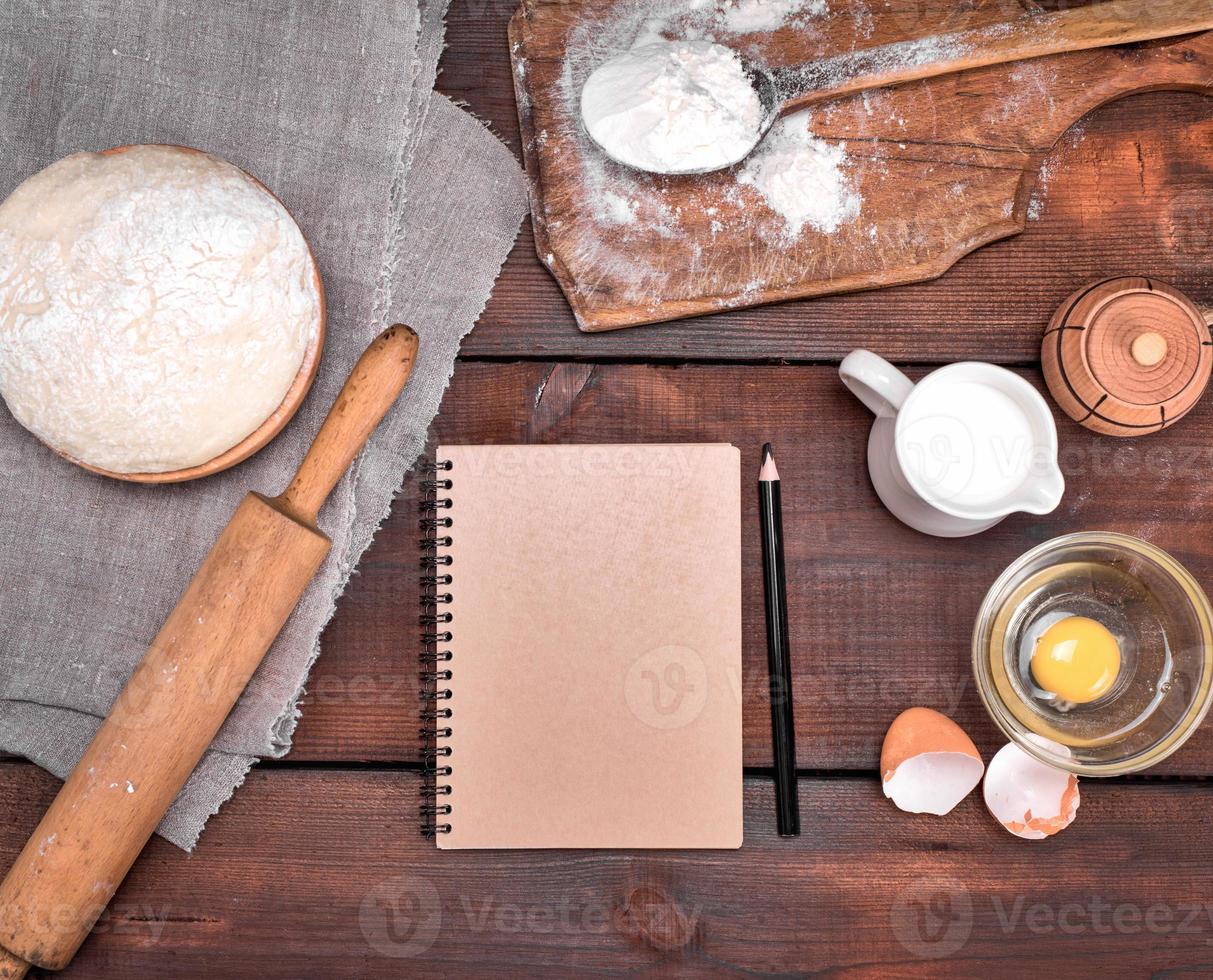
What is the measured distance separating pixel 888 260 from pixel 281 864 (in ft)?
2.23

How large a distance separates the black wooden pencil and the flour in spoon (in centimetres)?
24

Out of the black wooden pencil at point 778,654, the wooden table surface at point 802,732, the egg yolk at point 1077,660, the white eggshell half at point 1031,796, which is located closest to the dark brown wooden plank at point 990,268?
the wooden table surface at point 802,732

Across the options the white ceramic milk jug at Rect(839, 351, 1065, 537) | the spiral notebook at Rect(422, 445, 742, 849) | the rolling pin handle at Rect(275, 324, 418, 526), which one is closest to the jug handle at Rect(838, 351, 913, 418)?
the white ceramic milk jug at Rect(839, 351, 1065, 537)

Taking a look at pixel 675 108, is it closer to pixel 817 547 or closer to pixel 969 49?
pixel 969 49

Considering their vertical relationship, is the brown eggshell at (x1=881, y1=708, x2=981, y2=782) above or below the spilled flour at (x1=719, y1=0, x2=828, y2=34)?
below

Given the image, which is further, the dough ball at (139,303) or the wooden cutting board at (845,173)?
the wooden cutting board at (845,173)

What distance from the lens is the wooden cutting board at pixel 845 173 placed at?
71 cm

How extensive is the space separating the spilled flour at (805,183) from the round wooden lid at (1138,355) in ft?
0.65

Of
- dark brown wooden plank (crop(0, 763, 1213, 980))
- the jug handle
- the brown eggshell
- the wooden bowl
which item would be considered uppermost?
the jug handle

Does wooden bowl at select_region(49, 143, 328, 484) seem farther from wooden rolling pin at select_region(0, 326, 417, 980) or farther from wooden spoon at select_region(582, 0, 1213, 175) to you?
wooden spoon at select_region(582, 0, 1213, 175)

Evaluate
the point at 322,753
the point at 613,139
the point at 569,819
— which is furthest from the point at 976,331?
the point at 322,753

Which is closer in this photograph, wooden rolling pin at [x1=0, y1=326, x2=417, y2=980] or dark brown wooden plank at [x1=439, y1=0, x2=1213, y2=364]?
wooden rolling pin at [x1=0, y1=326, x2=417, y2=980]

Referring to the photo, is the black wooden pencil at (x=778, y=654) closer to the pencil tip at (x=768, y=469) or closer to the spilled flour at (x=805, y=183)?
the pencil tip at (x=768, y=469)

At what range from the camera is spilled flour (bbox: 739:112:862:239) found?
711 millimetres
